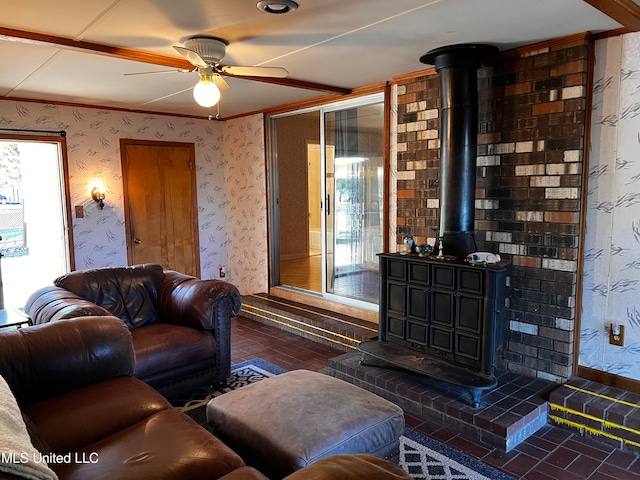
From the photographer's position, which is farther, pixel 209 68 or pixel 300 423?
pixel 209 68

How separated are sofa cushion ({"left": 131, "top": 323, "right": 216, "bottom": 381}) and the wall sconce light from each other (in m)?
2.31

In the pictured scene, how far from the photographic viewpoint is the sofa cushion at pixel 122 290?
324cm

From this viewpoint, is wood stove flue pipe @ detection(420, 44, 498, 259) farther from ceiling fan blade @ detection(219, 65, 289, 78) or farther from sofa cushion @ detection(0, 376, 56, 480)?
sofa cushion @ detection(0, 376, 56, 480)

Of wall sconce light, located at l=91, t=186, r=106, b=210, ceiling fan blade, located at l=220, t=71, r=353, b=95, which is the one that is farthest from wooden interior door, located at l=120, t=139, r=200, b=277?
ceiling fan blade, located at l=220, t=71, r=353, b=95

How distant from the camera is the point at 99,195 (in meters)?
4.93

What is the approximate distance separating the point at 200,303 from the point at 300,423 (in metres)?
1.51

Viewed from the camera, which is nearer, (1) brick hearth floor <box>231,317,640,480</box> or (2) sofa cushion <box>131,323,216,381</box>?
(1) brick hearth floor <box>231,317,640,480</box>

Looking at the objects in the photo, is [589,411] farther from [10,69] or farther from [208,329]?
[10,69]

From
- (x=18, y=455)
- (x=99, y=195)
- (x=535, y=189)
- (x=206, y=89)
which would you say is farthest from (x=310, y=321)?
(x=18, y=455)

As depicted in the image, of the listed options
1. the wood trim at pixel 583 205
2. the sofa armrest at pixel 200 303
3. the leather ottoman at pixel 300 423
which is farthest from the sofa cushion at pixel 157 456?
the wood trim at pixel 583 205

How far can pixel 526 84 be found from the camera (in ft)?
9.82

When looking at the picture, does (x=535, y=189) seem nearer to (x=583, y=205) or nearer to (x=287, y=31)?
(x=583, y=205)

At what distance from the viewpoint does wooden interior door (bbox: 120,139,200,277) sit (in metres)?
5.25

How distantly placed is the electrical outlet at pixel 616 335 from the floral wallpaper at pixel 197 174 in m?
3.70
